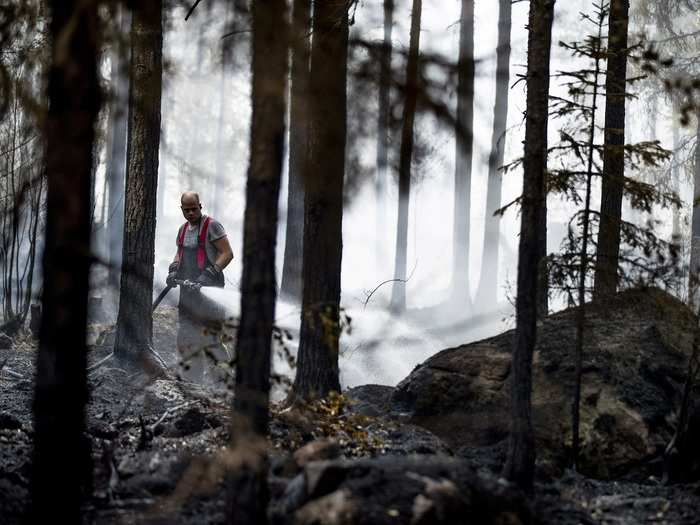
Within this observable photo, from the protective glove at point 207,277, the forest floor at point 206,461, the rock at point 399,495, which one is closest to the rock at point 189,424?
the forest floor at point 206,461

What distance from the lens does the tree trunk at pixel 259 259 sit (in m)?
4.58

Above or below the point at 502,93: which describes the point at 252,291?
below

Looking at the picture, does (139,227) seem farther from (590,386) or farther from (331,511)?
(331,511)

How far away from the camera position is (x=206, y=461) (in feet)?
19.7

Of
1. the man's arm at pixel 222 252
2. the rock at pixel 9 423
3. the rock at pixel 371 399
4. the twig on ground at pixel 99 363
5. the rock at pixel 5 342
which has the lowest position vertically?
the rock at pixel 9 423

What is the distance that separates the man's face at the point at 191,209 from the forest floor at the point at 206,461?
2.24 meters

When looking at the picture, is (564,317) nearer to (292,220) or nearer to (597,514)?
(597,514)

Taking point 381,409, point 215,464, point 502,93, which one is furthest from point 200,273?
point 502,93

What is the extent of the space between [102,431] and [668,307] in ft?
19.1

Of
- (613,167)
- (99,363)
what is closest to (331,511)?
(613,167)

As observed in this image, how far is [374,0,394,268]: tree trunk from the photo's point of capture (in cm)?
514

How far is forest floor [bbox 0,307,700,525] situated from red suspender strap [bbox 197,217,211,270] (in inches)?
71.8

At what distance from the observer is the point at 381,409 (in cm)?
891

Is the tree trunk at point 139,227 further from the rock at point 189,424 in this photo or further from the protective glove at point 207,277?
the rock at point 189,424
